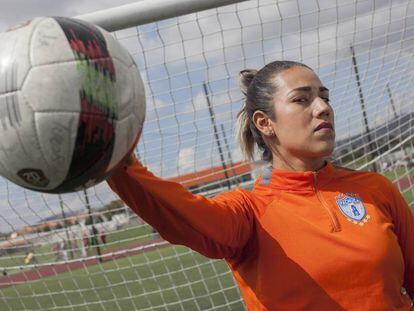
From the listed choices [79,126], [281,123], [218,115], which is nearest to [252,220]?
[281,123]

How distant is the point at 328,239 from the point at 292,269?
0.55 ft

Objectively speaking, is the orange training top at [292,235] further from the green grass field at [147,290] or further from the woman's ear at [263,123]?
the green grass field at [147,290]

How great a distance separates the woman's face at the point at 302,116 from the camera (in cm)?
195

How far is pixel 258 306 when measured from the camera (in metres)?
1.92

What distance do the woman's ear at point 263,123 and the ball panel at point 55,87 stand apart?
2.92 ft

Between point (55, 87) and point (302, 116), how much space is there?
94cm

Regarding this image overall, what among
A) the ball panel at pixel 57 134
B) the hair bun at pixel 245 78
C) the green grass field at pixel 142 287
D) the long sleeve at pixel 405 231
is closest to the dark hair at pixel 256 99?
the hair bun at pixel 245 78

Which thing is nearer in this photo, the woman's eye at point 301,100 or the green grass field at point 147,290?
the woman's eye at point 301,100

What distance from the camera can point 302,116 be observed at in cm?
197

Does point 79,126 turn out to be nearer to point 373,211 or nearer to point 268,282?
point 268,282

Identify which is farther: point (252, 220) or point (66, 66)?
point (252, 220)

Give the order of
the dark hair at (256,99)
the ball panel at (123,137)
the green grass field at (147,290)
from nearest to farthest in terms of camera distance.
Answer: the ball panel at (123,137), the dark hair at (256,99), the green grass field at (147,290)

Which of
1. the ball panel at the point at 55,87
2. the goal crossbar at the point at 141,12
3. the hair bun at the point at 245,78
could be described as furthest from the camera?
the goal crossbar at the point at 141,12


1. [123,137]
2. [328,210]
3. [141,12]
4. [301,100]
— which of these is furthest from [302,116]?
[141,12]
